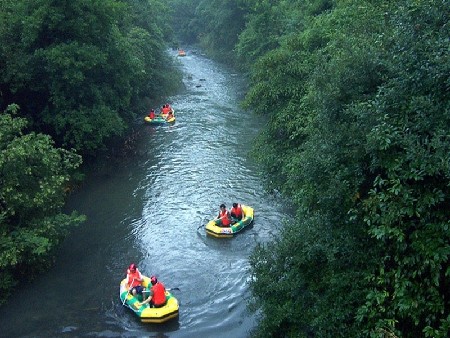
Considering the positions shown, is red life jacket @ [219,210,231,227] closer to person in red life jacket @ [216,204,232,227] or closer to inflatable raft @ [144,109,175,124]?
person in red life jacket @ [216,204,232,227]

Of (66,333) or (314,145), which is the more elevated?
(314,145)

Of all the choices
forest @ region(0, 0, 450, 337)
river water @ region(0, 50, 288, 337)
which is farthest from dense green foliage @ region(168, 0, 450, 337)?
river water @ region(0, 50, 288, 337)

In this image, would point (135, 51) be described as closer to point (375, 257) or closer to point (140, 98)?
point (140, 98)

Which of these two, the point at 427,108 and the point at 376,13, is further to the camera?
the point at 376,13

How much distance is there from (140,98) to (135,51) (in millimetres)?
4501

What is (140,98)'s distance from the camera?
98.8 feet

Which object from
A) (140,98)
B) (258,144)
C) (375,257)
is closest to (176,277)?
(258,144)

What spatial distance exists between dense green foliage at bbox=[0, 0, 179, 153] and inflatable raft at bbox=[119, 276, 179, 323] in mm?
7505

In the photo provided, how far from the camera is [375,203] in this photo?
21.1 feet

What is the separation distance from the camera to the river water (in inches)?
503

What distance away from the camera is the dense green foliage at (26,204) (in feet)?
43.4

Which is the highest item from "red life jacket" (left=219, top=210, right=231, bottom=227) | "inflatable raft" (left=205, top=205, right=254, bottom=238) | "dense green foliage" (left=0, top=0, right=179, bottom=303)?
"dense green foliage" (left=0, top=0, right=179, bottom=303)

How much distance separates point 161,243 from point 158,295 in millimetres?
3710

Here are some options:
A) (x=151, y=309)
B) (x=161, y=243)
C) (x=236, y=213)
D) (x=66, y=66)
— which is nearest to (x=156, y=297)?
(x=151, y=309)
